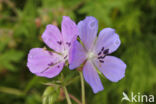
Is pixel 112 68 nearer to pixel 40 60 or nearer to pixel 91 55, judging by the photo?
pixel 91 55

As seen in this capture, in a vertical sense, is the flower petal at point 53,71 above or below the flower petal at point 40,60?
below

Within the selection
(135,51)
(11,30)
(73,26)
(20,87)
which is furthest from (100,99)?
(73,26)

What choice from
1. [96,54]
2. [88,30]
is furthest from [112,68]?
[88,30]

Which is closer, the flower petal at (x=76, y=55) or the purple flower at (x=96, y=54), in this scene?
the flower petal at (x=76, y=55)

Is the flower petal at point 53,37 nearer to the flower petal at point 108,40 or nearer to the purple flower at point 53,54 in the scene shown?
the purple flower at point 53,54

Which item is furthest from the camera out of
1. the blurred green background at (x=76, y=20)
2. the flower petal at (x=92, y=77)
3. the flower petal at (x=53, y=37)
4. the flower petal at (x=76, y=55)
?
the blurred green background at (x=76, y=20)

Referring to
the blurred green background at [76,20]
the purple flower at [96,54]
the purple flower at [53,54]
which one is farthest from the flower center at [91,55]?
the blurred green background at [76,20]

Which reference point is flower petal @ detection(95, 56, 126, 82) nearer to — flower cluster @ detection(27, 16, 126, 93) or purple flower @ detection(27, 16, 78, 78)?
flower cluster @ detection(27, 16, 126, 93)
